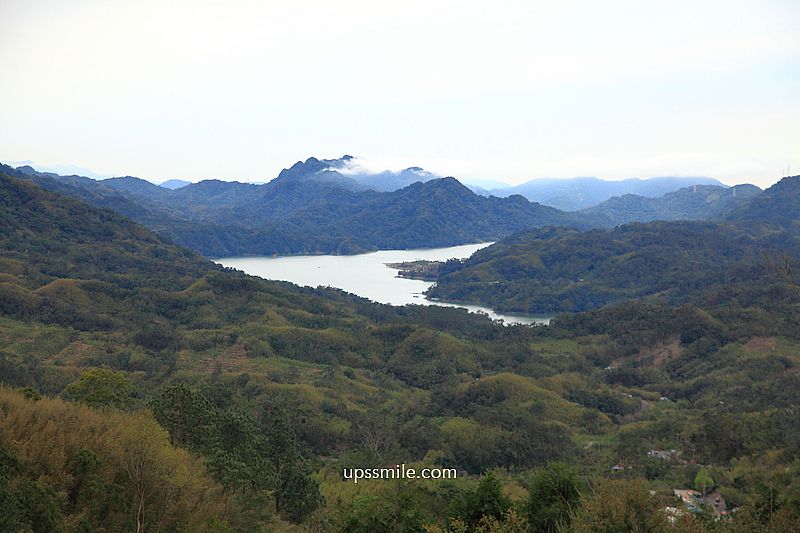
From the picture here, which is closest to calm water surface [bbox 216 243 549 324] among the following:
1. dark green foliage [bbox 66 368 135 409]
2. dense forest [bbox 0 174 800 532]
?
dense forest [bbox 0 174 800 532]

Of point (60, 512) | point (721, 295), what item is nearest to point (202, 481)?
point (60, 512)

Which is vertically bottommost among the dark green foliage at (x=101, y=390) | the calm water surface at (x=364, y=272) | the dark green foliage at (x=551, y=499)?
the calm water surface at (x=364, y=272)

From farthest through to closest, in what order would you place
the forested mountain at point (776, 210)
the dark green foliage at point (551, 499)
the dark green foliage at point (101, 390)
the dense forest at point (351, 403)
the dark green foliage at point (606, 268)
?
the forested mountain at point (776, 210) → the dark green foliage at point (606, 268) → the dark green foliage at point (101, 390) → the dark green foliage at point (551, 499) → the dense forest at point (351, 403)

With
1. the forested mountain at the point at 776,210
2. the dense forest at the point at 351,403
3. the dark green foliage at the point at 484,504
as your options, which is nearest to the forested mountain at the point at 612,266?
the forested mountain at the point at 776,210

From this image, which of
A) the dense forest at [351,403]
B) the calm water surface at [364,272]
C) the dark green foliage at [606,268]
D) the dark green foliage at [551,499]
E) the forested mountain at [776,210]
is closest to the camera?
the dense forest at [351,403]

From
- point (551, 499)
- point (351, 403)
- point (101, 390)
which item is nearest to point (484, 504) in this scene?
point (551, 499)

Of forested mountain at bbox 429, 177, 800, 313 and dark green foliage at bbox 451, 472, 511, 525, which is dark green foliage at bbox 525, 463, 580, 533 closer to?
dark green foliage at bbox 451, 472, 511, 525

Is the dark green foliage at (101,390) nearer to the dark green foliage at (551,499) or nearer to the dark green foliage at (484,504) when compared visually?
the dark green foliage at (484,504)

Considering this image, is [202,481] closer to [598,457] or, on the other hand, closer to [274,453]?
[274,453]
